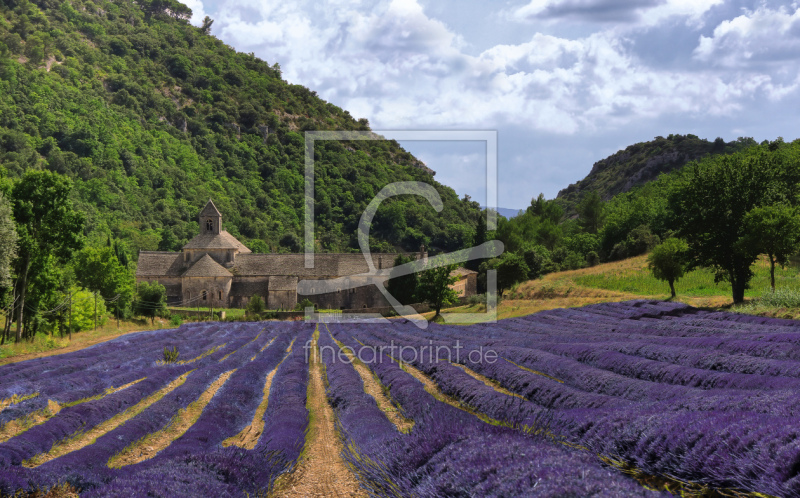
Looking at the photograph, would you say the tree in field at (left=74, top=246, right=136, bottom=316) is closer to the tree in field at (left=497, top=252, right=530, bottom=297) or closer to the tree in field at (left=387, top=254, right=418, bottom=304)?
the tree in field at (left=387, top=254, right=418, bottom=304)

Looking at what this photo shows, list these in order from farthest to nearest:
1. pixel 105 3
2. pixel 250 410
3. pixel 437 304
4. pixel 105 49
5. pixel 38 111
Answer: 1. pixel 105 3
2. pixel 105 49
3. pixel 38 111
4. pixel 437 304
5. pixel 250 410

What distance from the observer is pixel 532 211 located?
9888cm

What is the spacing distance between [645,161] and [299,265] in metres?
111

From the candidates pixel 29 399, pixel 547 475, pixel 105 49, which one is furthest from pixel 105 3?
pixel 547 475

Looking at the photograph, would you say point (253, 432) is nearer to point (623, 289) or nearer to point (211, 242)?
point (623, 289)

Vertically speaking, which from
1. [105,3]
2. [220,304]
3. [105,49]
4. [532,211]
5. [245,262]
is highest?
[105,3]

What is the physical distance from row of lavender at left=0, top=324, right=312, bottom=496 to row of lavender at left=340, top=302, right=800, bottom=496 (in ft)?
13.6

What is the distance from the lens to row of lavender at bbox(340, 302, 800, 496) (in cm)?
578

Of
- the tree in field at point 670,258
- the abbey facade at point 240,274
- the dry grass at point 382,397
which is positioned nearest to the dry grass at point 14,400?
the dry grass at point 382,397

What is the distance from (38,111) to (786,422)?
399ft

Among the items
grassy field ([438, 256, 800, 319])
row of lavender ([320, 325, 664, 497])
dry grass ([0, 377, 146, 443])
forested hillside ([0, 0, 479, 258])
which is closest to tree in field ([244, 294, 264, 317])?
grassy field ([438, 256, 800, 319])

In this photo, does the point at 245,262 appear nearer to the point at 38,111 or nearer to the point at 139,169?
the point at 139,169

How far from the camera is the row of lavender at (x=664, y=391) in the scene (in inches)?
228

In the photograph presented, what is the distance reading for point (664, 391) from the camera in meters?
11.4
